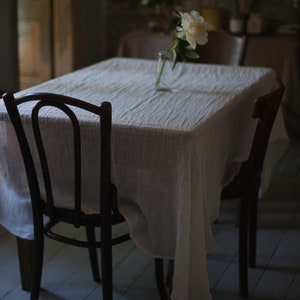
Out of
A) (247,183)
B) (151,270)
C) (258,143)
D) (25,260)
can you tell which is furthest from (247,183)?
(25,260)

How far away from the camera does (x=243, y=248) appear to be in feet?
7.77

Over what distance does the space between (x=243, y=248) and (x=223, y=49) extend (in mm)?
1547

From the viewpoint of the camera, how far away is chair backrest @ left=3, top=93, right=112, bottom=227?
5.91 feet

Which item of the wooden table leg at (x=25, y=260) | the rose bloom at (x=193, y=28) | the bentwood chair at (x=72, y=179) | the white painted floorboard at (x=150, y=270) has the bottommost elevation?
the white painted floorboard at (x=150, y=270)

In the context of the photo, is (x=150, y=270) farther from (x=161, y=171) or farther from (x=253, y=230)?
(x=161, y=171)

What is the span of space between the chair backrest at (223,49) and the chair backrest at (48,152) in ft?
5.37

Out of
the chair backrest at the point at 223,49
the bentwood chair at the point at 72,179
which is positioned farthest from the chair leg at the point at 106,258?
the chair backrest at the point at 223,49

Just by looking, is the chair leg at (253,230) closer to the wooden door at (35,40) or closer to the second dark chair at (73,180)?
the second dark chair at (73,180)

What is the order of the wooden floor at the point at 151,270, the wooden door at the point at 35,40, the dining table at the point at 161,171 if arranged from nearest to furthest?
the dining table at the point at 161,171 < the wooden floor at the point at 151,270 < the wooden door at the point at 35,40

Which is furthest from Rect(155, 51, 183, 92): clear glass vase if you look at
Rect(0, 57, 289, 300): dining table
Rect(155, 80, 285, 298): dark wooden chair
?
Rect(155, 80, 285, 298): dark wooden chair

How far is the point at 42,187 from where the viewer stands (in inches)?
83.7

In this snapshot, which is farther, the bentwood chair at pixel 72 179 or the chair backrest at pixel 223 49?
the chair backrest at pixel 223 49

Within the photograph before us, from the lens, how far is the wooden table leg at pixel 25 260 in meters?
2.33

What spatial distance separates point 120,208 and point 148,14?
3313 millimetres
